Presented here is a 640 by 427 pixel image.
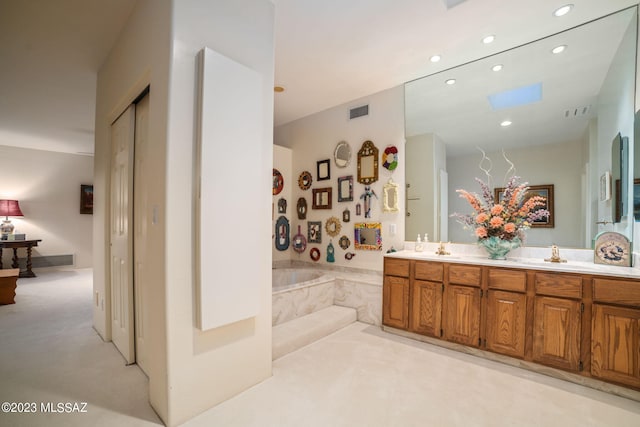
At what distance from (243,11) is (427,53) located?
5.98 ft

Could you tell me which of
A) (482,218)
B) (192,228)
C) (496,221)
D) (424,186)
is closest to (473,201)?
(482,218)

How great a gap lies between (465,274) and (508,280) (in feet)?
1.10

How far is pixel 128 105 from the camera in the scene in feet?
7.89

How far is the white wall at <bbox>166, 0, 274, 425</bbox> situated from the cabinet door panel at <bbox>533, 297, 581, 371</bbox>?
2.11 metres

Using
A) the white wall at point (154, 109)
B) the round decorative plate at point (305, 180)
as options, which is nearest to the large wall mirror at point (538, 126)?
the round decorative plate at point (305, 180)

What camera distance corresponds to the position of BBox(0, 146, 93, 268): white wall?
19.4 ft

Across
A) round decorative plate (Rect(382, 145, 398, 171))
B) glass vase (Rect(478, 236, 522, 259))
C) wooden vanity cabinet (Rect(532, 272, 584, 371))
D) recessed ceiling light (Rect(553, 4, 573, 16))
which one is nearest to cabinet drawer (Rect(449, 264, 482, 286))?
glass vase (Rect(478, 236, 522, 259))

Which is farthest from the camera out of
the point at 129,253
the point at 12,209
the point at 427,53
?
the point at 12,209

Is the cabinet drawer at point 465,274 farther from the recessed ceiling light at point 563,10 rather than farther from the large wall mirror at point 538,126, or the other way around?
the recessed ceiling light at point 563,10

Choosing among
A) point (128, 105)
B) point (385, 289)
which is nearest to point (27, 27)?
point (128, 105)

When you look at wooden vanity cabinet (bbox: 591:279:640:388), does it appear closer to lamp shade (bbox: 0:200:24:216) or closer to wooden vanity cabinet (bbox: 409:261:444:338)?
wooden vanity cabinet (bbox: 409:261:444:338)

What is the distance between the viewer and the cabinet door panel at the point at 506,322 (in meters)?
2.38

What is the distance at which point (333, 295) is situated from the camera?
3.72m

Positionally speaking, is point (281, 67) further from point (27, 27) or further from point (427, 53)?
point (27, 27)
